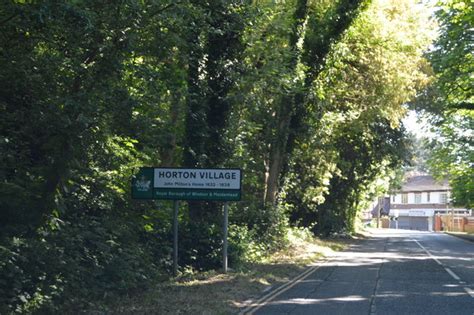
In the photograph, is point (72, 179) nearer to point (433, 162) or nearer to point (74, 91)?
point (74, 91)

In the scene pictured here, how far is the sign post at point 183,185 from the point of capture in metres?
13.7

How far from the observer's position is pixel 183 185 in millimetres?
14086

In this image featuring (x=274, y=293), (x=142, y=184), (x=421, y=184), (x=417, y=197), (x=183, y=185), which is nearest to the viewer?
(x=274, y=293)

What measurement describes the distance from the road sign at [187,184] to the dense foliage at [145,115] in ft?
1.64

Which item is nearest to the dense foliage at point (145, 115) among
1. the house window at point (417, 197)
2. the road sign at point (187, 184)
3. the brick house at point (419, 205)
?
the road sign at point (187, 184)

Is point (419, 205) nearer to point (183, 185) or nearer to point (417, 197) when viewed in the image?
point (417, 197)

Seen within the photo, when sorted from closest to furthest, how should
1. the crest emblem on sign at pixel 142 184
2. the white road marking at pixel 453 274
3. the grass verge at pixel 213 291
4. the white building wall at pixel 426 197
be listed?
the grass verge at pixel 213 291
the crest emblem on sign at pixel 142 184
the white road marking at pixel 453 274
the white building wall at pixel 426 197

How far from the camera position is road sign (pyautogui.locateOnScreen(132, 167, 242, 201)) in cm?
1370

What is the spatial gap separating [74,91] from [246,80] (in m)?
7.47

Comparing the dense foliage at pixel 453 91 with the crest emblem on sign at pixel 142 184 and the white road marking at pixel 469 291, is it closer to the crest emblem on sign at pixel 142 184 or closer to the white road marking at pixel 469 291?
the white road marking at pixel 469 291

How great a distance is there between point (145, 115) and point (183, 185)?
8.66ft

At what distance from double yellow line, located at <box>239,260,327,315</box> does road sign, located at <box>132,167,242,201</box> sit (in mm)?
2532

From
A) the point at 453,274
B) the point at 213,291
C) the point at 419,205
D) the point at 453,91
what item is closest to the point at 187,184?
the point at 213,291

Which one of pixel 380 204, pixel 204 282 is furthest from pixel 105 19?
pixel 380 204
